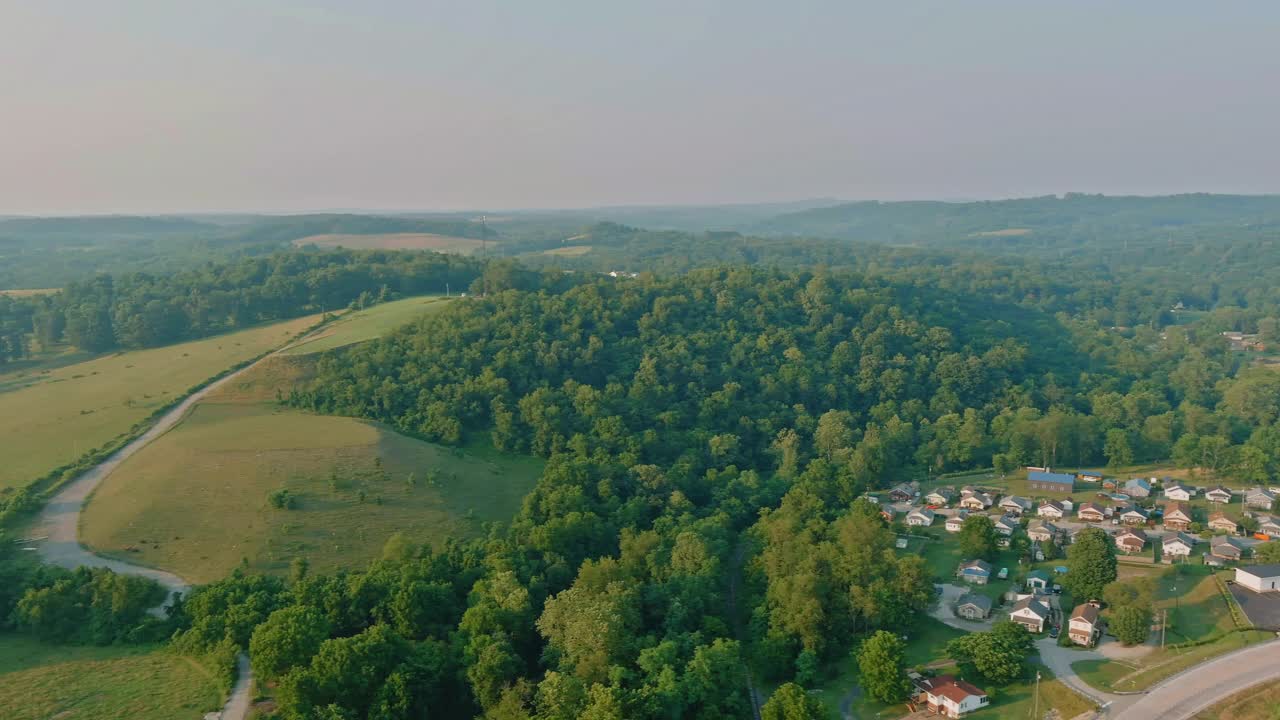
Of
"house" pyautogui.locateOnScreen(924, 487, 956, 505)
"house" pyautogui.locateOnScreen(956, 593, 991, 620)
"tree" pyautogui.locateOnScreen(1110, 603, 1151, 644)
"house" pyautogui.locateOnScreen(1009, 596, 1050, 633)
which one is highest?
"tree" pyautogui.locateOnScreen(1110, 603, 1151, 644)

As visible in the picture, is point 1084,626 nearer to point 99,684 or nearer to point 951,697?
point 951,697

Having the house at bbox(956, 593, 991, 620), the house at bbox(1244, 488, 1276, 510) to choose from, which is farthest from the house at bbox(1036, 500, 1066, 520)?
the house at bbox(956, 593, 991, 620)

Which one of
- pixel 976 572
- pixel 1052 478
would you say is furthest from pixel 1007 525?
pixel 1052 478

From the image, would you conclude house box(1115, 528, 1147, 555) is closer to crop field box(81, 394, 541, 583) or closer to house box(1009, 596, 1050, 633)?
house box(1009, 596, 1050, 633)

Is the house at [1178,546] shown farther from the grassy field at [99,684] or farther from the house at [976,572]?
the grassy field at [99,684]

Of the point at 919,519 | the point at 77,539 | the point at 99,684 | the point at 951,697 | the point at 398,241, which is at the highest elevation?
the point at 398,241
